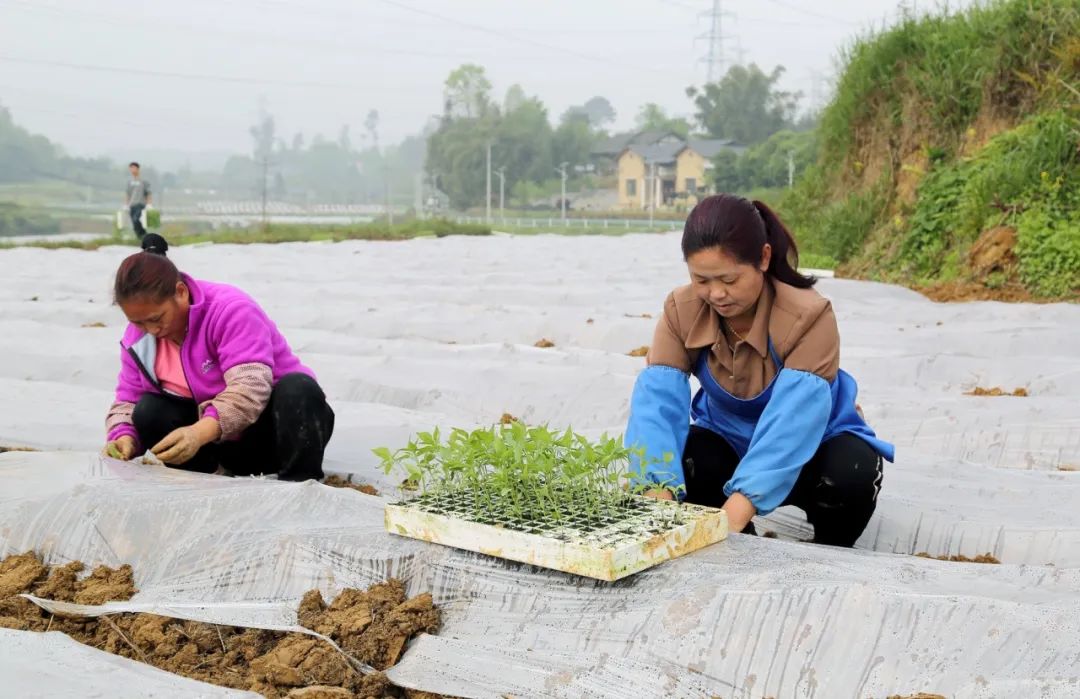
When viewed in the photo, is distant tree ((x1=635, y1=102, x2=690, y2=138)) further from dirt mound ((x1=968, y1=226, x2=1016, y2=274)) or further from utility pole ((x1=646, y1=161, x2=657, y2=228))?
dirt mound ((x1=968, y1=226, x2=1016, y2=274))

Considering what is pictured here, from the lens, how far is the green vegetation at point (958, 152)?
8.09 meters

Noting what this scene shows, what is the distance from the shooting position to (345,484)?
11.5 feet

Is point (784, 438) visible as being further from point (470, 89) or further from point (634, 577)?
point (470, 89)

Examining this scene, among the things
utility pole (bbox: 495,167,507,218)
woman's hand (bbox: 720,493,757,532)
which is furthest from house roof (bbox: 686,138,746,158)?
woman's hand (bbox: 720,493,757,532)

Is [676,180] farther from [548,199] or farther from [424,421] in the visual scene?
[424,421]

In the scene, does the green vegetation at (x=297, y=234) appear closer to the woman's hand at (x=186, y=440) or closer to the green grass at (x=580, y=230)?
the green grass at (x=580, y=230)

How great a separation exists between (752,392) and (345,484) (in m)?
1.49

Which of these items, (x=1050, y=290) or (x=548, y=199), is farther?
(x=548, y=199)

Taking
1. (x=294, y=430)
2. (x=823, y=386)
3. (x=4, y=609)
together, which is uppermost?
(x=823, y=386)

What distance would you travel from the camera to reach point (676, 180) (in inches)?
1784

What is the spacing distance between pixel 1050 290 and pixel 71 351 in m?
6.57

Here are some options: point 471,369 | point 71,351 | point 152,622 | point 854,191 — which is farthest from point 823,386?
point 854,191

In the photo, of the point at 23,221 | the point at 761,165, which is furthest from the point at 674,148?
the point at 23,221

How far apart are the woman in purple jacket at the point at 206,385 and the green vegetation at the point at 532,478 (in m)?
0.87
